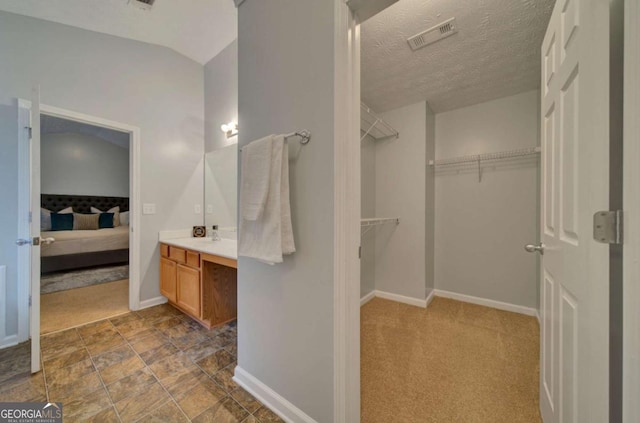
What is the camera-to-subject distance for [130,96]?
99.7 inches

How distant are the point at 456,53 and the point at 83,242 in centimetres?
592

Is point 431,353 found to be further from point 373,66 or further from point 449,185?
point 373,66

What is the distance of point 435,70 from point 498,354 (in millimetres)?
2465

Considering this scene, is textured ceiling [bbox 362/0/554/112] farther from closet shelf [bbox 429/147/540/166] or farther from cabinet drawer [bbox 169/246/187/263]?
cabinet drawer [bbox 169/246/187/263]

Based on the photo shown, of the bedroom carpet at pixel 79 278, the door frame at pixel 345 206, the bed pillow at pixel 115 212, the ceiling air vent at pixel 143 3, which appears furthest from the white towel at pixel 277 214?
the bed pillow at pixel 115 212

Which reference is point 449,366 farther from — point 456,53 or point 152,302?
point 152,302

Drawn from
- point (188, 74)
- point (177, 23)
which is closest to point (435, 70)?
point (177, 23)

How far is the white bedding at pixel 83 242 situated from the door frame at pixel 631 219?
5.85 m

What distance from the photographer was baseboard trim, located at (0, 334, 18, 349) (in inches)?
73.2

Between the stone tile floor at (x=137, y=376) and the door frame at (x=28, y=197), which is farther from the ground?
the door frame at (x=28, y=197)

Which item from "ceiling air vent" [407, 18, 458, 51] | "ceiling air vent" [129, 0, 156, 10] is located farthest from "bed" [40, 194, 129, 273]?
"ceiling air vent" [407, 18, 458, 51]

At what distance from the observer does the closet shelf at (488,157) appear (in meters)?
2.35

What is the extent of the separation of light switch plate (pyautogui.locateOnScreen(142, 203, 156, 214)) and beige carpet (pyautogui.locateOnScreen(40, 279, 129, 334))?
1107mm

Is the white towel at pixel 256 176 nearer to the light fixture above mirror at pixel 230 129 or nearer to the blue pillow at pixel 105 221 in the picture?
the light fixture above mirror at pixel 230 129
